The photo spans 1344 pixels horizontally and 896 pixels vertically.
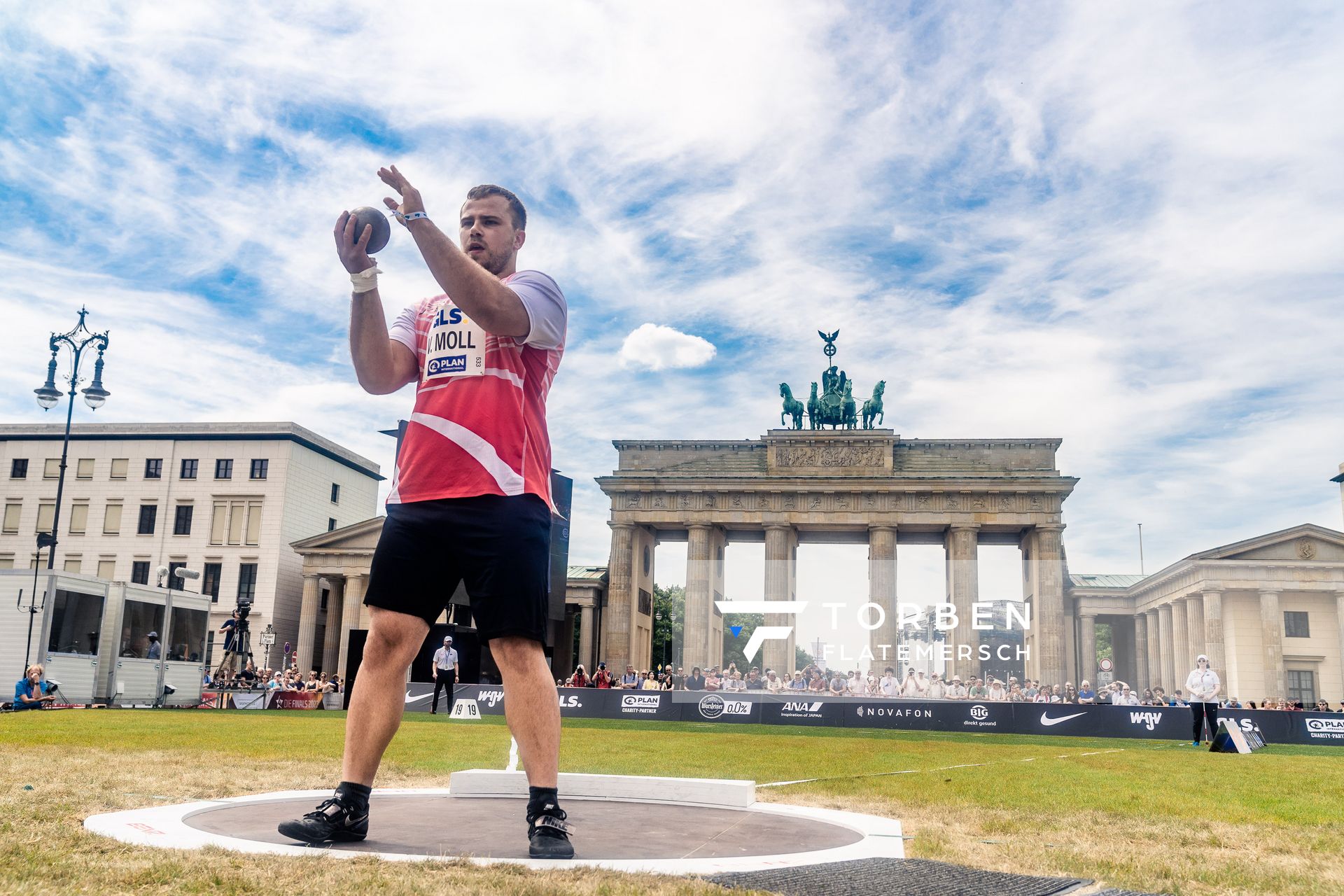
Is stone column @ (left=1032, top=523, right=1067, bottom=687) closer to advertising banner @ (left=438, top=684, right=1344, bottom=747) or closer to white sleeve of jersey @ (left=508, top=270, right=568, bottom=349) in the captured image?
advertising banner @ (left=438, top=684, right=1344, bottom=747)

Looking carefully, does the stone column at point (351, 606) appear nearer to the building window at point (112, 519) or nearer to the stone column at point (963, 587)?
the building window at point (112, 519)

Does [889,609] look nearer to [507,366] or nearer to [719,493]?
[719,493]

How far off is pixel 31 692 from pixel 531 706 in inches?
885

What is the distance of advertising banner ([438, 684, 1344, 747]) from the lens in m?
25.7

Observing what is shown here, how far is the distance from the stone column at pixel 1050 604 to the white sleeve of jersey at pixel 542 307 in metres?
55.7

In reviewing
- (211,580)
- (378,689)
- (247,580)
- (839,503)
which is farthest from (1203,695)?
(211,580)

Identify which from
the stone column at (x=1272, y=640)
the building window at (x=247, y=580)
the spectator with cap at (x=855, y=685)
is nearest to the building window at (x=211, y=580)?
the building window at (x=247, y=580)

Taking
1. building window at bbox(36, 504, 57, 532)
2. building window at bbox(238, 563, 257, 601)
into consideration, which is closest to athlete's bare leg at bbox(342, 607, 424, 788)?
building window at bbox(238, 563, 257, 601)

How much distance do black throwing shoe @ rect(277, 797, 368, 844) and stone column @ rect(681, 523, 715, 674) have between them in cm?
4297

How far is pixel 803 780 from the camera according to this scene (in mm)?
8352

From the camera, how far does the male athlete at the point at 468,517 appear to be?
3.57 meters

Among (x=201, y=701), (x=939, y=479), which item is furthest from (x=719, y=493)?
(x=201, y=701)

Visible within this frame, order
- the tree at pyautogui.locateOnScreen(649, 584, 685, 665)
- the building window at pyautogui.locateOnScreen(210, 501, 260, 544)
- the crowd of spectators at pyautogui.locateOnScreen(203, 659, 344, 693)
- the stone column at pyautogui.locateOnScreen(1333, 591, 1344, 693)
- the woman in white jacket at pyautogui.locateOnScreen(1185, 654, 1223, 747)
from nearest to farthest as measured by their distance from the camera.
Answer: the woman in white jacket at pyautogui.locateOnScreen(1185, 654, 1223, 747), the crowd of spectators at pyautogui.locateOnScreen(203, 659, 344, 693), the stone column at pyautogui.locateOnScreen(1333, 591, 1344, 693), the building window at pyautogui.locateOnScreen(210, 501, 260, 544), the tree at pyautogui.locateOnScreen(649, 584, 685, 665)

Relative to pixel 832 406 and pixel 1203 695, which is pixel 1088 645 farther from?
pixel 1203 695
